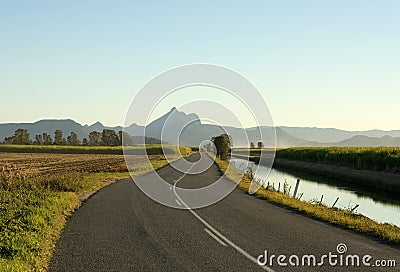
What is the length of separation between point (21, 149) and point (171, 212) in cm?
12141

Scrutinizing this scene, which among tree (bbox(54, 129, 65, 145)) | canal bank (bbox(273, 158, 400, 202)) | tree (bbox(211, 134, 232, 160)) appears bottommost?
canal bank (bbox(273, 158, 400, 202))

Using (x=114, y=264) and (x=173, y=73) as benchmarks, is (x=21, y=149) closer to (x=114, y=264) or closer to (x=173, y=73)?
(x=173, y=73)

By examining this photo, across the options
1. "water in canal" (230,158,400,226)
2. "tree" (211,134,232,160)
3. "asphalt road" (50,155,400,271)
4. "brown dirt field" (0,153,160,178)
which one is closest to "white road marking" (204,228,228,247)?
"asphalt road" (50,155,400,271)

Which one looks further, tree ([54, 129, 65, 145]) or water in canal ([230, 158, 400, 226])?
tree ([54, 129, 65, 145])

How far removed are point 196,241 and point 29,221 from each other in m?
5.07

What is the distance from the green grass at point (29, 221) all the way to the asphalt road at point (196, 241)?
380 mm

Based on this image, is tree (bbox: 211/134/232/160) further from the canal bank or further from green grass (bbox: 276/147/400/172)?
the canal bank

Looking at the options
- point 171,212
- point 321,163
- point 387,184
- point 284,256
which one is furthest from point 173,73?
point 321,163

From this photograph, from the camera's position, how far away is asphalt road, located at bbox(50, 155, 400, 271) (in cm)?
1030

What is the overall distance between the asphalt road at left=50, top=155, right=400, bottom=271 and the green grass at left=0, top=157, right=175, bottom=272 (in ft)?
1.25

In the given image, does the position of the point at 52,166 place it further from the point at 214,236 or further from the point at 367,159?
the point at 214,236

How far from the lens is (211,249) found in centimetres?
1188

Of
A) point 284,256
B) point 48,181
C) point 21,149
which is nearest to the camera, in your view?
point 284,256

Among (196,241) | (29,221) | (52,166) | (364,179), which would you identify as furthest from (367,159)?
(29,221)
